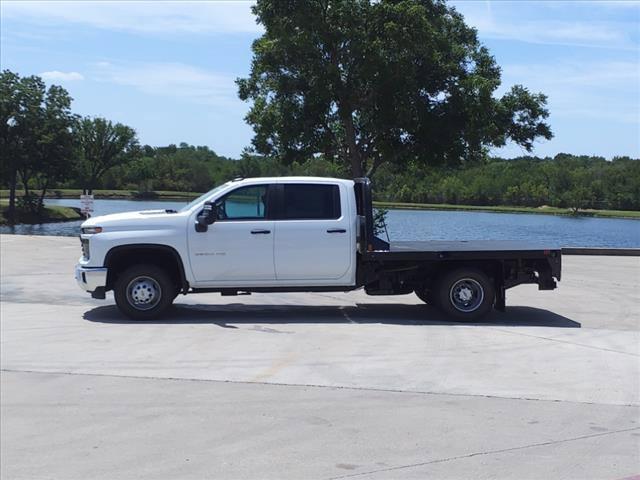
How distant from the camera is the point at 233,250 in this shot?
10773mm

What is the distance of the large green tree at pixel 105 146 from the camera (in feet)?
225

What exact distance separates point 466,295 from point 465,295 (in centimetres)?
1

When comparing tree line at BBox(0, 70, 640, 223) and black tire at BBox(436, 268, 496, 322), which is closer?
black tire at BBox(436, 268, 496, 322)

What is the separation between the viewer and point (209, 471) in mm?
5207

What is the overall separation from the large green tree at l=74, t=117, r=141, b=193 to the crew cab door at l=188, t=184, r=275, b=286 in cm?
5922

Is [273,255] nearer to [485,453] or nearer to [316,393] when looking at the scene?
[316,393]

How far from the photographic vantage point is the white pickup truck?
10742 millimetres

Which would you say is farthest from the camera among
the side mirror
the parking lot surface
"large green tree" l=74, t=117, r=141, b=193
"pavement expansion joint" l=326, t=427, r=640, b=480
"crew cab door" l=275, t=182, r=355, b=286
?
"large green tree" l=74, t=117, r=141, b=193

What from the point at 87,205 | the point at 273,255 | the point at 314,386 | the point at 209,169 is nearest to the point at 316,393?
the point at 314,386

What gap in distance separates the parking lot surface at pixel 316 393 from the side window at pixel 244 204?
1.51 meters

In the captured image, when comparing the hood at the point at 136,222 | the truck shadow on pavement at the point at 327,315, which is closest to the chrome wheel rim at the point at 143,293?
the truck shadow on pavement at the point at 327,315

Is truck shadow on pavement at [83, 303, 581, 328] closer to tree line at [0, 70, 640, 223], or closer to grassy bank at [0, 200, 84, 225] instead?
tree line at [0, 70, 640, 223]

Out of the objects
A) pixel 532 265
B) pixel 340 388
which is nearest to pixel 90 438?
pixel 340 388

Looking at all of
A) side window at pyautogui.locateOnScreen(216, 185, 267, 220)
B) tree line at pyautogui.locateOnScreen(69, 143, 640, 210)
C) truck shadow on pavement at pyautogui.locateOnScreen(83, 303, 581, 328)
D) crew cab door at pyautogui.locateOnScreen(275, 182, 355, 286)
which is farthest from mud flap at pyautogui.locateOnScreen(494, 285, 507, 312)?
tree line at pyautogui.locateOnScreen(69, 143, 640, 210)
